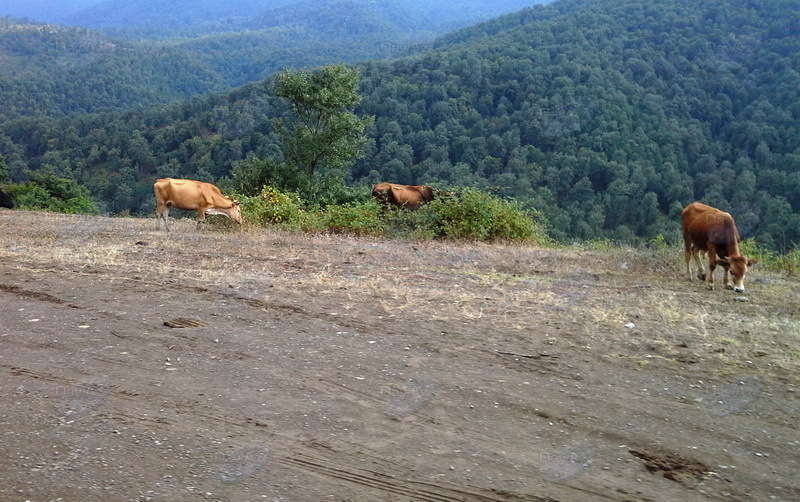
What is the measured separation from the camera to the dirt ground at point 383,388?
12.7 feet

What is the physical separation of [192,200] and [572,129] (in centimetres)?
4207

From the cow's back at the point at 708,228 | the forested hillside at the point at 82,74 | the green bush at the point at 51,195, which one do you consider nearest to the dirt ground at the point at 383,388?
the cow's back at the point at 708,228

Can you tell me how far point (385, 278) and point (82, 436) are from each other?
542 centimetres

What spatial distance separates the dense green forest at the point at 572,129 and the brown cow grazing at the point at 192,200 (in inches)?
794

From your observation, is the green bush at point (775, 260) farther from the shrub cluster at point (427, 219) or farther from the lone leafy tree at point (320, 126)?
the lone leafy tree at point (320, 126)

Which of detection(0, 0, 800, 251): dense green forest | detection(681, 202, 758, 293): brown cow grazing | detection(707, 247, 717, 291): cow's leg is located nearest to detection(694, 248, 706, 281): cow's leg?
detection(681, 202, 758, 293): brown cow grazing

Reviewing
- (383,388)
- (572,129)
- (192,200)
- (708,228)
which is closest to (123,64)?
(572,129)

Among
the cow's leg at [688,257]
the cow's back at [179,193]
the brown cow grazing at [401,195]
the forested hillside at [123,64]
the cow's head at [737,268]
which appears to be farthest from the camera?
the forested hillside at [123,64]

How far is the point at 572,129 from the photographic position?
53.0 meters

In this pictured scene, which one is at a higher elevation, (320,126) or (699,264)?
(320,126)

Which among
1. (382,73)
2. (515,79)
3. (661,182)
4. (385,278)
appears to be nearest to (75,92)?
(382,73)

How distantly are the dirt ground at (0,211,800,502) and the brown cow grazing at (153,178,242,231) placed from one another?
21.1 feet

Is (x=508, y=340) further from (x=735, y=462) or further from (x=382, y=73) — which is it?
(x=382, y=73)

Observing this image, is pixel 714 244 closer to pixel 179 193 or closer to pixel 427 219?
pixel 427 219
